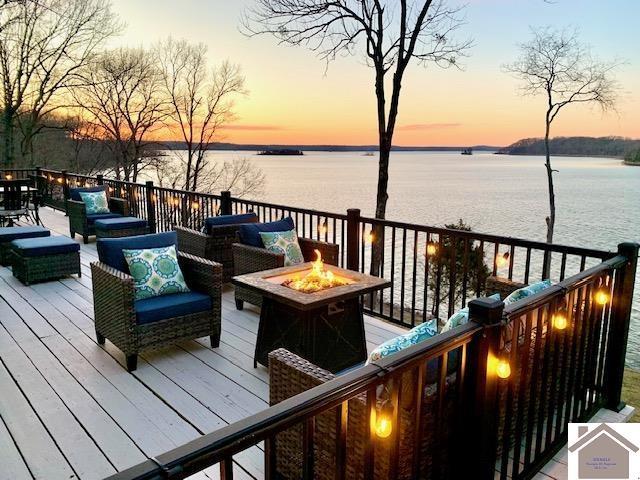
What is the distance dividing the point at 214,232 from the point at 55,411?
2725mm

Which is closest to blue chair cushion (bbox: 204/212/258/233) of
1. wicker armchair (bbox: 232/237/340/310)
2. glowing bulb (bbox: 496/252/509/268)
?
wicker armchair (bbox: 232/237/340/310)

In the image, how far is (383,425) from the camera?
1462 millimetres

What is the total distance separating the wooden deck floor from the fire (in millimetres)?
675

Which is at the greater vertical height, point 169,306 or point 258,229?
point 258,229

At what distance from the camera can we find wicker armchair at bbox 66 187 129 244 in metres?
7.70

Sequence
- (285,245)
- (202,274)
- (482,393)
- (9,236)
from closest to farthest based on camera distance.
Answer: (482,393), (202,274), (285,245), (9,236)

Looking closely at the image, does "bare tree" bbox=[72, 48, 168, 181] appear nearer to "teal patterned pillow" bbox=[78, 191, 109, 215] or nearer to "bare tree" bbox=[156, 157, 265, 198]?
"bare tree" bbox=[156, 157, 265, 198]

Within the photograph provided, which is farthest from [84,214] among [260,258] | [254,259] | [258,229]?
[260,258]

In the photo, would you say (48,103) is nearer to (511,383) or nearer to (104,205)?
(104,205)

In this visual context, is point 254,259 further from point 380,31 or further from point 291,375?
point 380,31

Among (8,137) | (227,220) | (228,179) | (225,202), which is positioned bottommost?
(228,179)

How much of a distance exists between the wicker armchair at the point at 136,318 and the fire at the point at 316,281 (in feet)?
2.20

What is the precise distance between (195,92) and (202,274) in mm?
20656

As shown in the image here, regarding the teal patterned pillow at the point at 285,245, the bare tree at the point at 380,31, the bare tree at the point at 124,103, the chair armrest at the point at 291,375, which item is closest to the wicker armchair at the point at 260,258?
the teal patterned pillow at the point at 285,245
